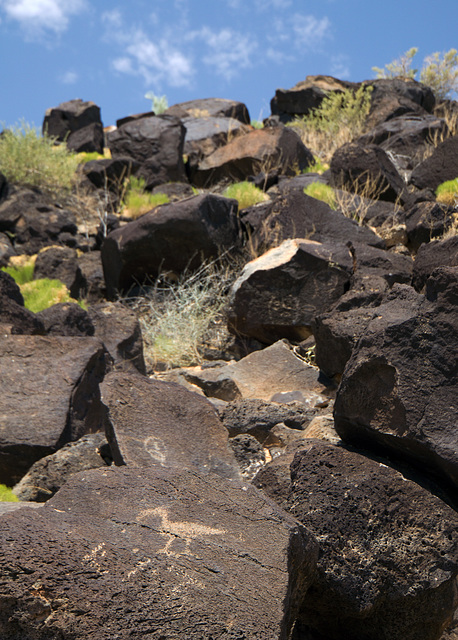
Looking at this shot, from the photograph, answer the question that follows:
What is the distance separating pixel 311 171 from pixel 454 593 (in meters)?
12.0

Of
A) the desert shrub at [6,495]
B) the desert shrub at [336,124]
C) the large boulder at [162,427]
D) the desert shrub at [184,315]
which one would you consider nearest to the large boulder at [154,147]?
the desert shrub at [336,124]

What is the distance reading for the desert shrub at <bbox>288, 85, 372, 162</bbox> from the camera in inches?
695

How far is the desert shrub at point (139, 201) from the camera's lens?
1347cm

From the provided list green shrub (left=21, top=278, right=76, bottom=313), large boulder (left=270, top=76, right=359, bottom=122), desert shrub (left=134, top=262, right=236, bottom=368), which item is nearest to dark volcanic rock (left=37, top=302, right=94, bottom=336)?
desert shrub (left=134, top=262, right=236, bottom=368)

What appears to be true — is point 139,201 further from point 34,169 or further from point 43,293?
point 43,293

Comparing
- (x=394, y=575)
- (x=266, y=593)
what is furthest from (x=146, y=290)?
(x=266, y=593)

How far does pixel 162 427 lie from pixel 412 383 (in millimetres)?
1508

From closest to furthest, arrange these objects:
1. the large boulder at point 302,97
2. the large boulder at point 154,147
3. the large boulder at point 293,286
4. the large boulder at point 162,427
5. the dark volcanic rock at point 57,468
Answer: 1. the large boulder at point 162,427
2. the dark volcanic rock at point 57,468
3. the large boulder at point 293,286
4. the large boulder at point 154,147
5. the large boulder at point 302,97

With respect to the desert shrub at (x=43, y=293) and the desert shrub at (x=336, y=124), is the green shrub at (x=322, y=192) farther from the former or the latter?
the desert shrub at (x=336, y=124)

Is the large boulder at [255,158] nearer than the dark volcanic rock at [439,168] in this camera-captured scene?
No

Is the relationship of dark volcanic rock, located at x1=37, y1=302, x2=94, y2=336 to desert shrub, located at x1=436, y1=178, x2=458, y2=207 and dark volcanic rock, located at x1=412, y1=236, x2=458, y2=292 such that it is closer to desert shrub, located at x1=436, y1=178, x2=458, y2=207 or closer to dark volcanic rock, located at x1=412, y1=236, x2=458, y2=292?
dark volcanic rock, located at x1=412, y1=236, x2=458, y2=292

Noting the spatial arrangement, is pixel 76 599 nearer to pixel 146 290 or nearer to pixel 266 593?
pixel 266 593

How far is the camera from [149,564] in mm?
2414

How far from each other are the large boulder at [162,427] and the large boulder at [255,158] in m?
9.96
